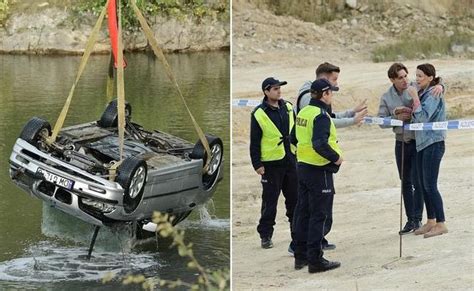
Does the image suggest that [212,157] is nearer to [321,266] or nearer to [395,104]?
[395,104]

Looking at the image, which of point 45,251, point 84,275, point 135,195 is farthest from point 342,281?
point 45,251

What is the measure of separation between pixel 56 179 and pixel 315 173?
259 cm

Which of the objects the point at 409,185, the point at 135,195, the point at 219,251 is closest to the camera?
the point at 409,185

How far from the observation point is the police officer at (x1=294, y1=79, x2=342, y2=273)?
22.0 feet

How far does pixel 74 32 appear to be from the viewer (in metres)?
30.2

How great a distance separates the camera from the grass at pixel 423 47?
1215cm

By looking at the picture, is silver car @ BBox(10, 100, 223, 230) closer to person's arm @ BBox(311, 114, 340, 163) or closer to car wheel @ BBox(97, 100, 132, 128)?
car wheel @ BBox(97, 100, 132, 128)

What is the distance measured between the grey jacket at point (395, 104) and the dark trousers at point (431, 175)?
4.6 inches

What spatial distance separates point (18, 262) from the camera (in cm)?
1019

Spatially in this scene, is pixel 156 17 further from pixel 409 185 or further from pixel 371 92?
pixel 409 185

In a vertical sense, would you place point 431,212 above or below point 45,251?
above

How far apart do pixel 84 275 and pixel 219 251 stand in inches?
45.7

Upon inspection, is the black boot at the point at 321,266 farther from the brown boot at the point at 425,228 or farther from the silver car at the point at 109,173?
the silver car at the point at 109,173

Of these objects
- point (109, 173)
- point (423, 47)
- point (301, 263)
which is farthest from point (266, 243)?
point (423, 47)
